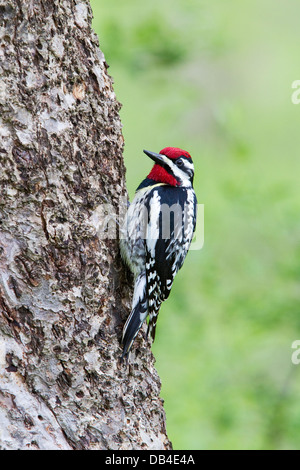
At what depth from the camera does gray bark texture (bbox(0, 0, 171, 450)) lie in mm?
2762

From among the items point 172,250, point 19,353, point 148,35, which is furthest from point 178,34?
point 19,353

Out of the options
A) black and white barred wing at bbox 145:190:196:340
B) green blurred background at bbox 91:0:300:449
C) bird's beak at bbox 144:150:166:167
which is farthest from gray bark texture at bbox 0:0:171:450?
green blurred background at bbox 91:0:300:449

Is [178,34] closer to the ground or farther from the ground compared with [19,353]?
farther from the ground

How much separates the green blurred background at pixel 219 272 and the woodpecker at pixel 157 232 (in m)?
1.33

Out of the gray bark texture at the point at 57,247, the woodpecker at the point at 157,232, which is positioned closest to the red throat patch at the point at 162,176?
the woodpecker at the point at 157,232

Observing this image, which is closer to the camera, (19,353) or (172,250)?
(19,353)

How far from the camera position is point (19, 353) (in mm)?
2805

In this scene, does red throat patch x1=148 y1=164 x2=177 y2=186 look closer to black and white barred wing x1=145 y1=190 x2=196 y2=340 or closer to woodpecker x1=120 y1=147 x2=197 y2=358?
woodpecker x1=120 y1=147 x2=197 y2=358

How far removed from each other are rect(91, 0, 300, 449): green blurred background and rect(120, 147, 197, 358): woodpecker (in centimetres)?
133

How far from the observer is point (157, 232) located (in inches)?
148

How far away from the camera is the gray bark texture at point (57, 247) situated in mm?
2762

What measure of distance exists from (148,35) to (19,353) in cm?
338
